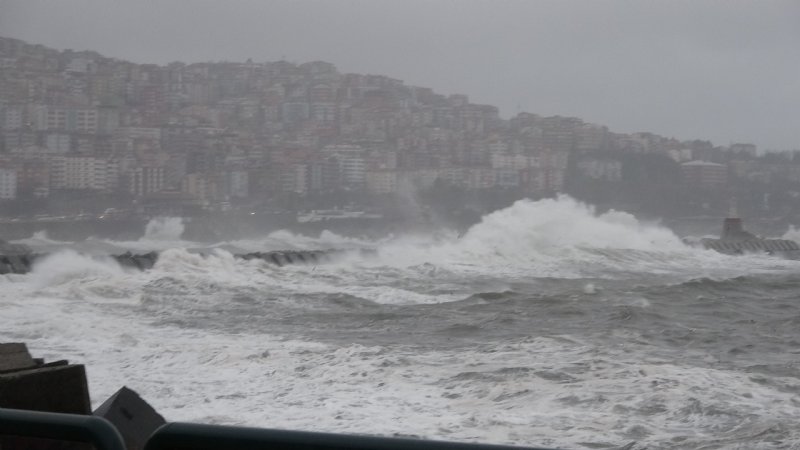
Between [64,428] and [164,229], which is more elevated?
[64,428]

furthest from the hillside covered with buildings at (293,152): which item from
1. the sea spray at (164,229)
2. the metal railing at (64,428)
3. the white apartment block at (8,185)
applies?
the metal railing at (64,428)

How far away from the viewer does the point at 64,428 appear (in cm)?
199

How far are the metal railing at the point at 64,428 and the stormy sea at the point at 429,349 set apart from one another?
541 cm

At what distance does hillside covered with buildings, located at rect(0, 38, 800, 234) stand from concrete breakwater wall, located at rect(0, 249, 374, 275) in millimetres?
41761

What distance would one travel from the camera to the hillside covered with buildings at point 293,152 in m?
74.5

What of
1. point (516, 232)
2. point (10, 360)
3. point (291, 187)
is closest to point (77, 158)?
point (291, 187)

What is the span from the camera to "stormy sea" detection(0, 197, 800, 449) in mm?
7887

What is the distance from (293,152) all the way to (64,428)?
87273mm

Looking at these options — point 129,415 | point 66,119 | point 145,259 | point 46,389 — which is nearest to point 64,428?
point 46,389

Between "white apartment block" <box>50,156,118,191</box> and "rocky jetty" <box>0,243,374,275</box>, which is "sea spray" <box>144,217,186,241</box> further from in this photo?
"rocky jetty" <box>0,243,374,275</box>

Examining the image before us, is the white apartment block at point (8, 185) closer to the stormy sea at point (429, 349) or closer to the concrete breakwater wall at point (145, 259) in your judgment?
the concrete breakwater wall at point (145, 259)

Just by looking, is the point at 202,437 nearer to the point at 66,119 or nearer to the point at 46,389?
the point at 46,389

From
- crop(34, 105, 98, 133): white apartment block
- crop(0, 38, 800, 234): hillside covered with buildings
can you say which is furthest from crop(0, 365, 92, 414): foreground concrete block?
crop(34, 105, 98, 133): white apartment block

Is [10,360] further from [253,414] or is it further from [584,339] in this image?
[584,339]
